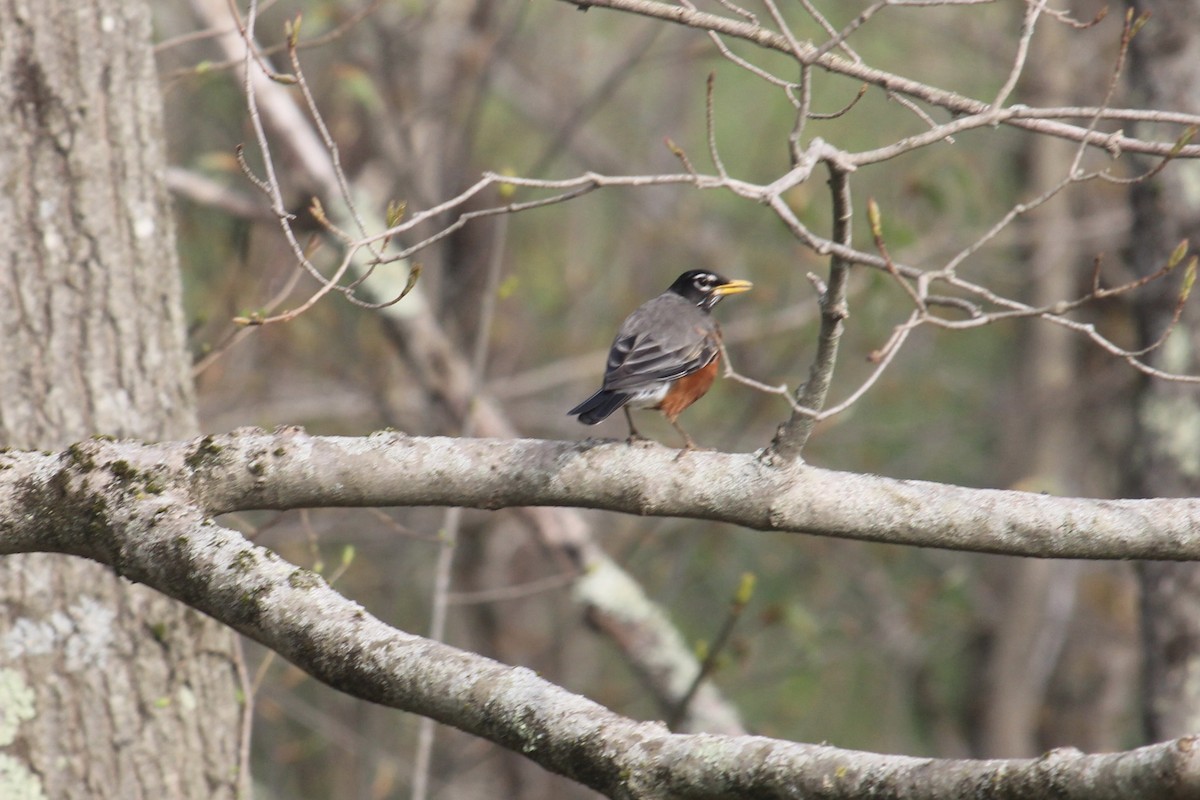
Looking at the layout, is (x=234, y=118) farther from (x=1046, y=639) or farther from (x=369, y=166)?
(x=1046, y=639)

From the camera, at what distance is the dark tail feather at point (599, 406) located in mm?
3903

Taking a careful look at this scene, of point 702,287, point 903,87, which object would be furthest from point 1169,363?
point 903,87

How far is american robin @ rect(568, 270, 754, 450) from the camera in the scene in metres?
4.21

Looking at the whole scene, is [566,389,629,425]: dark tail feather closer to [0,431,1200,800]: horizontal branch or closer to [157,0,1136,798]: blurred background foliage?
[0,431,1200,800]: horizontal branch

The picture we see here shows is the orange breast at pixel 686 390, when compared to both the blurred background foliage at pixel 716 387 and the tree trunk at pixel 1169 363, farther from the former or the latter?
the blurred background foliage at pixel 716 387

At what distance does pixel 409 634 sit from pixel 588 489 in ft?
2.11

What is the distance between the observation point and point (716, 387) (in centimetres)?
1024

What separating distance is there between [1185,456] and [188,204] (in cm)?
711

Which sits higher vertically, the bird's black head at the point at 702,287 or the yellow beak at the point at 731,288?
the bird's black head at the point at 702,287

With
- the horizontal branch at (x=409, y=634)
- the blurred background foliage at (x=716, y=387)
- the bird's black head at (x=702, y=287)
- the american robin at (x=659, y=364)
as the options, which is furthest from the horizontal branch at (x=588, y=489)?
the blurred background foliage at (x=716, y=387)

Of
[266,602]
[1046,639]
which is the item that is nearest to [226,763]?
[266,602]

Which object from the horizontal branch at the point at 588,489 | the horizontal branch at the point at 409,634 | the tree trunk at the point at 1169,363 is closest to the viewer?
the horizontal branch at the point at 409,634

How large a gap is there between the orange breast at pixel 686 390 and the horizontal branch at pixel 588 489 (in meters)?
1.53

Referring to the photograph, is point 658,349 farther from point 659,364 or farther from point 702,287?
point 702,287
